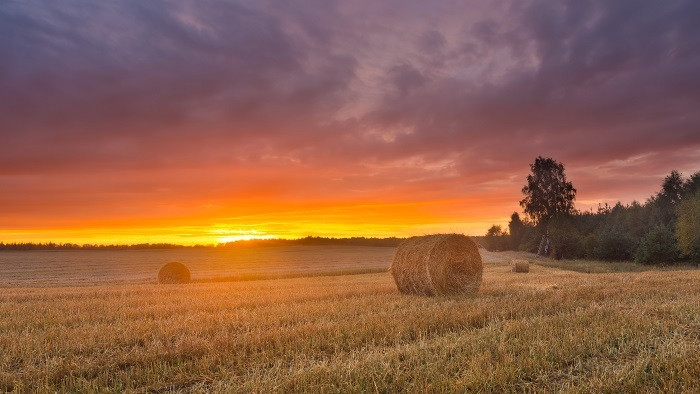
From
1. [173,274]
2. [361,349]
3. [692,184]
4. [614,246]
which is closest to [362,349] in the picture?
[361,349]

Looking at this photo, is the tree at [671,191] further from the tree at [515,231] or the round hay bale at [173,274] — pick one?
the round hay bale at [173,274]

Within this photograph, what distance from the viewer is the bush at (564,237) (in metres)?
57.2

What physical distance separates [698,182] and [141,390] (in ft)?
315

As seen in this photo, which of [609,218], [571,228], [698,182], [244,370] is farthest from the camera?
[609,218]

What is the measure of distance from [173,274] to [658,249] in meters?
40.9

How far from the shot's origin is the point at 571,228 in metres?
57.8

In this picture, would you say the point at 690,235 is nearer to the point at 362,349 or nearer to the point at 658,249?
the point at 658,249

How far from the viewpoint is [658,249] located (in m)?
42.2

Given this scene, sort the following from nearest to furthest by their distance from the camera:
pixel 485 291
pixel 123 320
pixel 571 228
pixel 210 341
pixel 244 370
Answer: pixel 244 370
pixel 210 341
pixel 123 320
pixel 485 291
pixel 571 228

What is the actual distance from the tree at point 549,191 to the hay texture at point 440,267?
154ft

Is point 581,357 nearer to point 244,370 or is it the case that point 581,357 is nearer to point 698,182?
point 244,370

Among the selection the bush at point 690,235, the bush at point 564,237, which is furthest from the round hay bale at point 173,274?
the bush at point 564,237

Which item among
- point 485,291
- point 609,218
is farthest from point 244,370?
point 609,218

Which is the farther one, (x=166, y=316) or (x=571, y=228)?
(x=571, y=228)
